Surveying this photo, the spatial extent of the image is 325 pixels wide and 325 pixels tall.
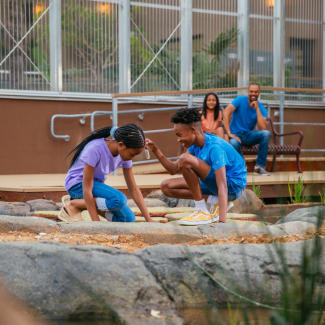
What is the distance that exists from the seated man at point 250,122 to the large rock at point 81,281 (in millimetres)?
5185

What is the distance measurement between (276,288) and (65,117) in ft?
21.9

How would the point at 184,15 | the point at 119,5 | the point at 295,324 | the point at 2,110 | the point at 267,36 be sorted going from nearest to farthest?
1. the point at 295,324
2. the point at 2,110
3. the point at 119,5
4. the point at 184,15
5. the point at 267,36

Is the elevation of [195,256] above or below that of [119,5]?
below

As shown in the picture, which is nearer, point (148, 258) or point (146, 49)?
point (148, 258)

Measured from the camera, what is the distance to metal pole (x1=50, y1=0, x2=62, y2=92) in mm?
8680

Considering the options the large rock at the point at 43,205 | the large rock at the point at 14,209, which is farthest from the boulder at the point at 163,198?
the large rock at the point at 14,209

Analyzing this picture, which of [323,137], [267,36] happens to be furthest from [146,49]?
[323,137]

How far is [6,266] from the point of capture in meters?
2.52

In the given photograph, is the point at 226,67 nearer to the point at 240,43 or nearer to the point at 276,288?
the point at 240,43

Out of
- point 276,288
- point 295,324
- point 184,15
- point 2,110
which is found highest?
point 184,15

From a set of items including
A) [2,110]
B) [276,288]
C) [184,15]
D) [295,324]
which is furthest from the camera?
[184,15]

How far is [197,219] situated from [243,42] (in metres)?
6.54

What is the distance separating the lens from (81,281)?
243cm

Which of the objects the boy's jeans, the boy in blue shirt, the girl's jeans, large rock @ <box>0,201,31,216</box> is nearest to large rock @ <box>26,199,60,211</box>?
large rock @ <box>0,201,31,216</box>
